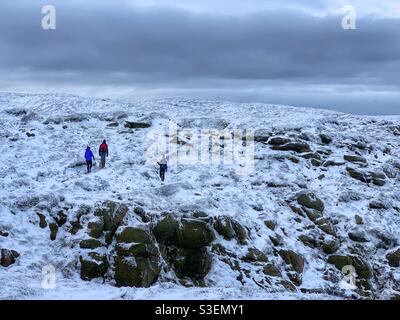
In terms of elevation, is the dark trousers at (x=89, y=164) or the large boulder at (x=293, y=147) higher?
the large boulder at (x=293, y=147)

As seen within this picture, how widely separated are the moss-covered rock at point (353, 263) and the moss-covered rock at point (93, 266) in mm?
10914

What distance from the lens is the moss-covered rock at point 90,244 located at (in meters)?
20.7

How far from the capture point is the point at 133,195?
23.9 meters

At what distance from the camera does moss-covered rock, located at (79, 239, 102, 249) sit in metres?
20.7

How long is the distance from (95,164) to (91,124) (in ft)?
28.3

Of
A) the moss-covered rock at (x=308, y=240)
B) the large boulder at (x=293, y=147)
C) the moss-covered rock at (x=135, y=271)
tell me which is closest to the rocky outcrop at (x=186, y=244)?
the moss-covered rock at (x=135, y=271)

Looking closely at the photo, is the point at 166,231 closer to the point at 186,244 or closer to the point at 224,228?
the point at 186,244

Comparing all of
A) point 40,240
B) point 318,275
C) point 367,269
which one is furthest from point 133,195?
point 367,269

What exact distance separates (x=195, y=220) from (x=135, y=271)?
388cm

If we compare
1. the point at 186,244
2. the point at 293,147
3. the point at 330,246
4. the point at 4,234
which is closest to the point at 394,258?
the point at 330,246

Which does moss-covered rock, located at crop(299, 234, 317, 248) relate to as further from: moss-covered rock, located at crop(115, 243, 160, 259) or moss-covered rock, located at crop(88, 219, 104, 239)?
moss-covered rock, located at crop(88, 219, 104, 239)

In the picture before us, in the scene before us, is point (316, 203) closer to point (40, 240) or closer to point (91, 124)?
point (40, 240)

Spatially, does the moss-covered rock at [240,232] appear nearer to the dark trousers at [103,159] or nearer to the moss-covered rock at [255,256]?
the moss-covered rock at [255,256]

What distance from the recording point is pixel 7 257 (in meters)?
19.5
